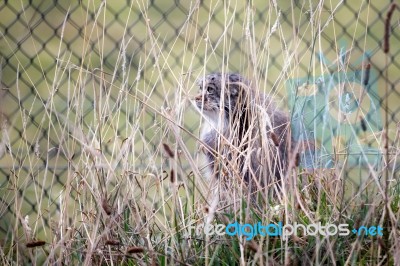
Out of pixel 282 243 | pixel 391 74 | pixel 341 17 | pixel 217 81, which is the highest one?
pixel 341 17

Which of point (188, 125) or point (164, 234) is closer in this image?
point (164, 234)

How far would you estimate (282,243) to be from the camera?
280 centimetres

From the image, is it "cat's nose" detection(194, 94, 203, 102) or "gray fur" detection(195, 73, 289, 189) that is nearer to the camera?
"gray fur" detection(195, 73, 289, 189)

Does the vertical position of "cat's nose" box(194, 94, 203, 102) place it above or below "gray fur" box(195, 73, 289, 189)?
above

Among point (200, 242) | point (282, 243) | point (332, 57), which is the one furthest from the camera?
point (332, 57)

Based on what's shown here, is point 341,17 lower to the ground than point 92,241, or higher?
higher

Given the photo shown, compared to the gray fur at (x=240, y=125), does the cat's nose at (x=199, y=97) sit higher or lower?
higher

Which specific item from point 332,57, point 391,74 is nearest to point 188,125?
point 332,57

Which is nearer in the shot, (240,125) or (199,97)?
(199,97)

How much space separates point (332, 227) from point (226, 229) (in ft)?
1.13

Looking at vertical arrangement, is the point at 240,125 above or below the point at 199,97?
below

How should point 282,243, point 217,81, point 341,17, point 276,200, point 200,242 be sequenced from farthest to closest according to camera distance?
point 341,17 < point 217,81 < point 276,200 < point 200,242 < point 282,243

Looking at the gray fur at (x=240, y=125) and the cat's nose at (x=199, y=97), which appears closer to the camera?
the gray fur at (x=240, y=125)

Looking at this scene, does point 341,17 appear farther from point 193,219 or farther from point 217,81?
point 193,219
